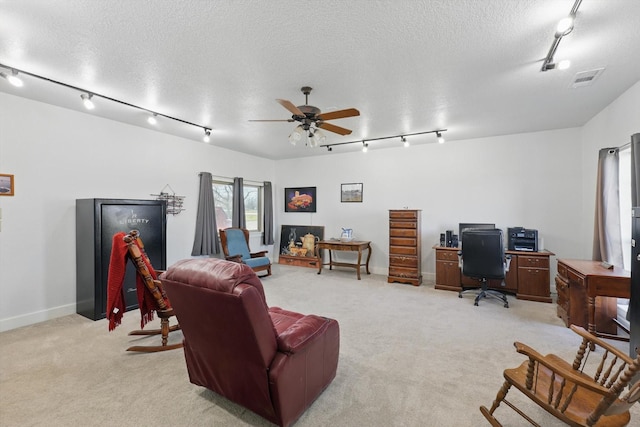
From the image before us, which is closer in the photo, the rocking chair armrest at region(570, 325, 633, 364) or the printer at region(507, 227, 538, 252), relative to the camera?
the rocking chair armrest at region(570, 325, 633, 364)

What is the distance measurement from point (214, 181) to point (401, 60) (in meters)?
4.52

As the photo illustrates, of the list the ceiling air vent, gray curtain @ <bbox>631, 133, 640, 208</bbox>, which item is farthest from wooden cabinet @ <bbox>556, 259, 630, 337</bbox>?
the ceiling air vent

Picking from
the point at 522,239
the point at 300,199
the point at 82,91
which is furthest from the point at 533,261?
the point at 82,91

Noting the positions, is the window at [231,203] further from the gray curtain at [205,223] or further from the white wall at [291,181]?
the gray curtain at [205,223]

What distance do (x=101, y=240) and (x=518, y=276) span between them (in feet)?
19.5

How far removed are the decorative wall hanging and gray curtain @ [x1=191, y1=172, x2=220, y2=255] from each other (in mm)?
357

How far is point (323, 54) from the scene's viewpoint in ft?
8.01

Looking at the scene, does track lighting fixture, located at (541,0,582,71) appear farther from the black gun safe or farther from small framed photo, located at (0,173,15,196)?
small framed photo, located at (0,173,15,196)

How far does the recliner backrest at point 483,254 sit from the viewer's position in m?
4.02

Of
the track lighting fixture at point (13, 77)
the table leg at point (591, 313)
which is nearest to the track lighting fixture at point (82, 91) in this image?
the track lighting fixture at point (13, 77)

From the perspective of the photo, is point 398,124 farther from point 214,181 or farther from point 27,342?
point 27,342

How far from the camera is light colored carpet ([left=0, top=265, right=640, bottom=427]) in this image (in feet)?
6.20

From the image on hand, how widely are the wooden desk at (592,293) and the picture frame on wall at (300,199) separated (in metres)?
4.81

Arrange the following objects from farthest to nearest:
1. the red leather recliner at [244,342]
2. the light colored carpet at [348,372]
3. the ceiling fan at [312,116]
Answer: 1. the ceiling fan at [312,116]
2. the light colored carpet at [348,372]
3. the red leather recliner at [244,342]
